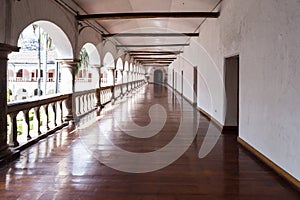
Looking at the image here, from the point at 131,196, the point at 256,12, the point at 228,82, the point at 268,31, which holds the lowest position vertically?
the point at 131,196

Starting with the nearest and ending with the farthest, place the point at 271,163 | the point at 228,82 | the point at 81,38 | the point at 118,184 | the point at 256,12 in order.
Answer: the point at 118,184 < the point at 271,163 < the point at 256,12 < the point at 228,82 < the point at 81,38

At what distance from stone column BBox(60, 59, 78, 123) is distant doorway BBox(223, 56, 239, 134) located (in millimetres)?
4169

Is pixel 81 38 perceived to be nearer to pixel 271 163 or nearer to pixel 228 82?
pixel 228 82

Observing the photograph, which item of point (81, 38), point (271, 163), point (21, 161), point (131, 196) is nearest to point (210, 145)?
point (271, 163)

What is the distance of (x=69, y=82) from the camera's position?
8.54 m

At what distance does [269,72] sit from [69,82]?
576cm

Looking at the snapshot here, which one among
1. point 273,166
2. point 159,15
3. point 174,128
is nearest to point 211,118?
point 174,128

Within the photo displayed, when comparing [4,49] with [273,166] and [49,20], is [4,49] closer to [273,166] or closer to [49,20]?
[49,20]

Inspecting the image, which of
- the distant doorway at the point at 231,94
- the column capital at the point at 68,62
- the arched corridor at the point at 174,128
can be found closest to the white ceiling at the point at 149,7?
the arched corridor at the point at 174,128

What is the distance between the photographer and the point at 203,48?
10.9 meters

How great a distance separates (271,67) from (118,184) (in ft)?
9.04

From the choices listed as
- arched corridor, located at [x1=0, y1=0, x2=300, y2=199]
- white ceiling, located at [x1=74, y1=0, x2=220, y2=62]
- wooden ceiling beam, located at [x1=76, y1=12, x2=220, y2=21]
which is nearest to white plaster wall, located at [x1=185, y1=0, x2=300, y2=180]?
arched corridor, located at [x1=0, y1=0, x2=300, y2=199]

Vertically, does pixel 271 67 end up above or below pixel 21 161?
above

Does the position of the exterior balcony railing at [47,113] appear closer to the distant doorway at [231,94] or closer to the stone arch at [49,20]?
the stone arch at [49,20]
